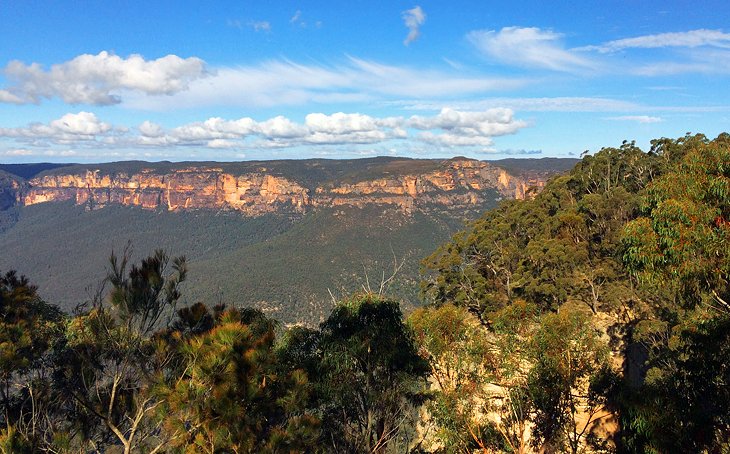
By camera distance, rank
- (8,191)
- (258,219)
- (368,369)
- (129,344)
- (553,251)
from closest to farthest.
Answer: (129,344) → (368,369) → (553,251) → (258,219) → (8,191)

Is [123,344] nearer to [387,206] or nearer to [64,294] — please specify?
[64,294]

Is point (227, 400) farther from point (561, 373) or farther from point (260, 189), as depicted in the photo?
point (260, 189)

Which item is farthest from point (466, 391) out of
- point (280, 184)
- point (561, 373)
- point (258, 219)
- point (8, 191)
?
point (8, 191)

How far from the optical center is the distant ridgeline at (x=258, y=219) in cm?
7712

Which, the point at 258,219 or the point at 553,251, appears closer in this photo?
the point at 553,251

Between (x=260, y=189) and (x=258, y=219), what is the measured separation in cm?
969

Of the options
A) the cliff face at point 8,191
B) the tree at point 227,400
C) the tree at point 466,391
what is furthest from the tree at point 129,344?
the cliff face at point 8,191

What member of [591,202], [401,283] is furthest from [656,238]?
[401,283]

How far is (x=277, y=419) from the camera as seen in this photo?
7539mm

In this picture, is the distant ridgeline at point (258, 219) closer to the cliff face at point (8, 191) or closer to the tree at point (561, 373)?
the cliff face at point (8, 191)

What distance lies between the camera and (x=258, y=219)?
136375mm

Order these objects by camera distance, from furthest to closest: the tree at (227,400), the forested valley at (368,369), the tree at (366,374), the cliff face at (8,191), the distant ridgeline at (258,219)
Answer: the cliff face at (8,191) < the distant ridgeline at (258,219) < the tree at (366,374) < the forested valley at (368,369) < the tree at (227,400)

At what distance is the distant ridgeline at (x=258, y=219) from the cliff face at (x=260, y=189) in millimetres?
322

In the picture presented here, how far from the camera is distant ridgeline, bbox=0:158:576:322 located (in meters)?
77.1
